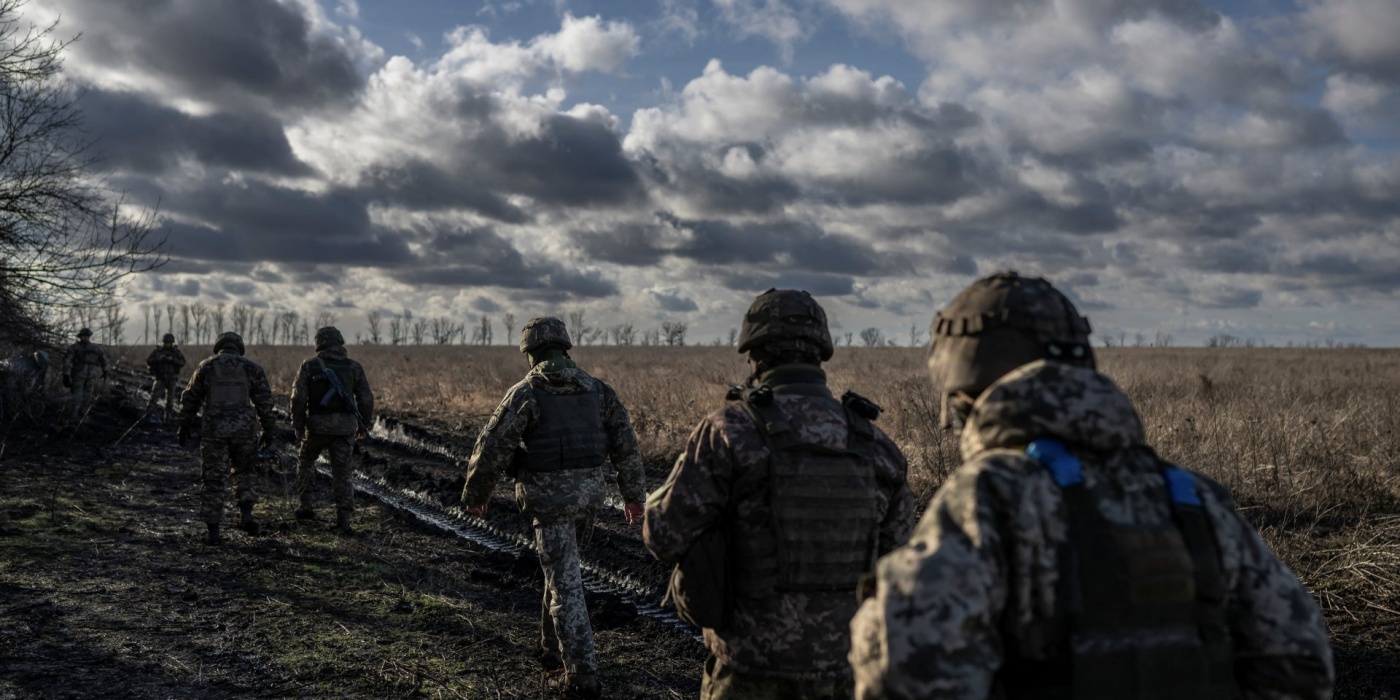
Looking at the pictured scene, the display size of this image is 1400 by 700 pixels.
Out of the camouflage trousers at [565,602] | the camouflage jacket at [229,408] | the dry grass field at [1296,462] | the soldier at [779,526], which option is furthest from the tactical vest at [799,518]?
the camouflage jacket at [229,408]

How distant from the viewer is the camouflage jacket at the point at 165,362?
1988 centimetres

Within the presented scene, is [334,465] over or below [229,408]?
below

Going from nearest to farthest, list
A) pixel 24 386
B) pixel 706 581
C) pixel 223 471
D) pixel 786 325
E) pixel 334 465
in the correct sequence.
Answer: pixel 706 581, pixel 786 325, pixel 223 471, pixel 334 465, pixel 24 386

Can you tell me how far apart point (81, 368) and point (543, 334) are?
16188 millimetres

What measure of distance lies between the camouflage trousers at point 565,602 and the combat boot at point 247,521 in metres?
5.37

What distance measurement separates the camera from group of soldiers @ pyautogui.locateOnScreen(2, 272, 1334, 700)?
1.92 metres

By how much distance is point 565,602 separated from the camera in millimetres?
5309

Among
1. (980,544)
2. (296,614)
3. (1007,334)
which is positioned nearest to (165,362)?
(296,614)

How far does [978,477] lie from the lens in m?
1.96

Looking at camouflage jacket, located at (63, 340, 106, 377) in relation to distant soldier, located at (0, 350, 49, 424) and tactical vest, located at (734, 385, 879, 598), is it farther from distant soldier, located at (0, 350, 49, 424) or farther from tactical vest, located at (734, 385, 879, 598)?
tactical vest, located at (734, 385, 879, 598)

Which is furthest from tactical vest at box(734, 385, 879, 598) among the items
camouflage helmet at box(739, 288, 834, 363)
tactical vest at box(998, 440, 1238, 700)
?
tactical vest at box(998, 440, 1238, 700)

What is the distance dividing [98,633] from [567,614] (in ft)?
11.8

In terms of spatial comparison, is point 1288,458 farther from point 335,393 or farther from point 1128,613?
point 335,393

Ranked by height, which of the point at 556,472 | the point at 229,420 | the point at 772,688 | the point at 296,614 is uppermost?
the point at 556,472
